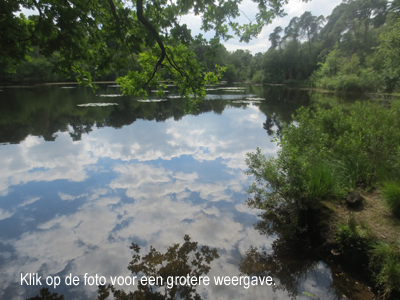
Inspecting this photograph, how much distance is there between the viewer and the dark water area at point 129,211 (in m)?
4.48

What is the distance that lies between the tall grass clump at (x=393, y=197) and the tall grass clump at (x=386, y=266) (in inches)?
46.8

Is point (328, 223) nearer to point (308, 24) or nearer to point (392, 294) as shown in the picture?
point (392, 294)

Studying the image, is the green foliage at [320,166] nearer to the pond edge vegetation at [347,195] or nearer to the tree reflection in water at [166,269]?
the pond edge vegetation at [347,195]

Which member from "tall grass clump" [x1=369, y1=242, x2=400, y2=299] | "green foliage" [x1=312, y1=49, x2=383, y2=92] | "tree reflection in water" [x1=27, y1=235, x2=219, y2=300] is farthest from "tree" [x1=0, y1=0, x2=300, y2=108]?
"green foliage" [x1=312, y1=49, x2=383, y2=92]

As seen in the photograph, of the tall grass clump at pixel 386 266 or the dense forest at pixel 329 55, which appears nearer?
the tall grass clump at pixel 386 266

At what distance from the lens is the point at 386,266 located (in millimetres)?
3756

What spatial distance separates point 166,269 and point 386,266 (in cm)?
394

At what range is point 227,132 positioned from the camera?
16.2 metres

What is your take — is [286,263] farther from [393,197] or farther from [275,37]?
[275,37]

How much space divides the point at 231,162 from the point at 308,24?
271ft

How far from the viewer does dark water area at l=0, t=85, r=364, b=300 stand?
4484 millimetres

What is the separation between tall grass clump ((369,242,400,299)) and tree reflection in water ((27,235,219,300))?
2.97 metres

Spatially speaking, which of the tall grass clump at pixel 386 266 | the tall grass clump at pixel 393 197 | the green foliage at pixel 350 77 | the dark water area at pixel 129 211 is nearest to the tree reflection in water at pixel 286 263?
the dark water area at pixel 129 211

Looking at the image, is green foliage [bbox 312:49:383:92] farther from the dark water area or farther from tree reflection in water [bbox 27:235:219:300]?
tree reflection in water [bbox 27:235:219:300]
